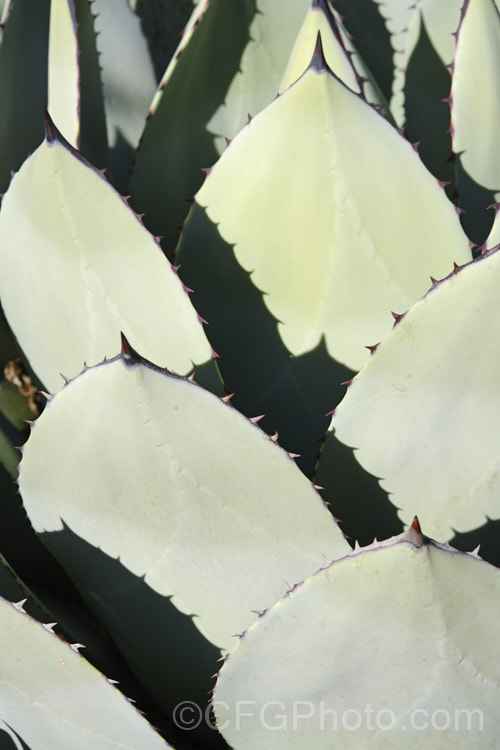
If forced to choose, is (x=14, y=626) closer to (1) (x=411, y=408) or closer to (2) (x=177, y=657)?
(2) (x=177, y=657)

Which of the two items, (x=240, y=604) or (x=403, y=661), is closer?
(x=403, y=661)

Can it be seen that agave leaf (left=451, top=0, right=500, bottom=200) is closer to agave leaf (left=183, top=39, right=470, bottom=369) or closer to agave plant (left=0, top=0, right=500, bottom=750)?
agave plant (left=0, top=0, right=500, bottom=750)

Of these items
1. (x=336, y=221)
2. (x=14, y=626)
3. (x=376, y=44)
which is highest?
(x=376, y=44)

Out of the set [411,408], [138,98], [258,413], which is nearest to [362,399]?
[411,408]

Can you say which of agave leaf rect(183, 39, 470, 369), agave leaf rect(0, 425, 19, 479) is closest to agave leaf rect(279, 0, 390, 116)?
agave leaf rect(183, 39, 470, 369)

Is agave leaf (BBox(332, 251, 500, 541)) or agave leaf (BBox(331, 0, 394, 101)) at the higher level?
agave leaf (BBox(331, 0, 394, 101))

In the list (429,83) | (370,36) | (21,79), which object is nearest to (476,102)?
(429,83)
